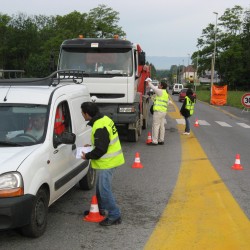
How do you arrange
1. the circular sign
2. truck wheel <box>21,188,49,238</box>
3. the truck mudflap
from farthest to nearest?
the circular sign < truck wheel <box>21,188,49,238</box> < the truck mudflap

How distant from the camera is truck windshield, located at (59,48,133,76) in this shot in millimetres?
12836

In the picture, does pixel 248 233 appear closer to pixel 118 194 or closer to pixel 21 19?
pixel 118 194

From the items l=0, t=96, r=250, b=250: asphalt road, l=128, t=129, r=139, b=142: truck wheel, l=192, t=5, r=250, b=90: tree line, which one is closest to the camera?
l=0, t=96, r=250, b=250: asphalt road

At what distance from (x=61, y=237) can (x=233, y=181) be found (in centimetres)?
434

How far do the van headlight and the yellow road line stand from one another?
1.54 m

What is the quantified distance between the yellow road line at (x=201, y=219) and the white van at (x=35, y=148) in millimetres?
1356

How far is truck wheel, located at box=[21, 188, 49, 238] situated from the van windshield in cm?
66

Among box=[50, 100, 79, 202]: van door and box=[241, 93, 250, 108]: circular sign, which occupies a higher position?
box=[50, 100, 79, 202]: van door

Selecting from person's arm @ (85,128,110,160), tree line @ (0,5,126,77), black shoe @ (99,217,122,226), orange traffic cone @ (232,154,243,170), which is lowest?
orange traffic cone @ (232,154,243,170)

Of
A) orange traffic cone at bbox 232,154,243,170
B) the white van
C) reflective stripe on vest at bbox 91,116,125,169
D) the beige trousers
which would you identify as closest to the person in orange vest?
the white van

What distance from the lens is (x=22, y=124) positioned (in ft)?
18.6

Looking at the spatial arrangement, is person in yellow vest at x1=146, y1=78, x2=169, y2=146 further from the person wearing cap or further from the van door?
the person wearing cap

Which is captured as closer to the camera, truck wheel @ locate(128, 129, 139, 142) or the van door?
the van door

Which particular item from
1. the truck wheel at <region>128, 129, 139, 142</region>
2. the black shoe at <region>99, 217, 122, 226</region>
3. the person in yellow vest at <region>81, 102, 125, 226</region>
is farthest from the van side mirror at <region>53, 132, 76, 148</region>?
the truck wheel at <region>128, 129, 139, 142</region>
